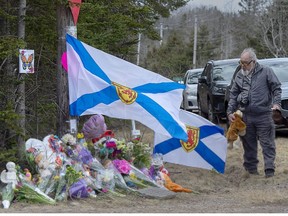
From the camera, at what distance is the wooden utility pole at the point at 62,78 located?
29.8 ft

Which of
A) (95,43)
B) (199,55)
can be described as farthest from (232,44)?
(95,43)

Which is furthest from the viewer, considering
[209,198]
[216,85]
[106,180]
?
[216,85]

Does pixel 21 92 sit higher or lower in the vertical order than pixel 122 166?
higher

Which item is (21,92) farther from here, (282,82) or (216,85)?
(216,85)

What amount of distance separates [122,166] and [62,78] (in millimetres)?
1637

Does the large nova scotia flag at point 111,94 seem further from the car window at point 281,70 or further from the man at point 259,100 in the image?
the car window at point 281,70

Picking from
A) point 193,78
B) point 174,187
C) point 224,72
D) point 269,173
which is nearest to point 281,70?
point 224,72

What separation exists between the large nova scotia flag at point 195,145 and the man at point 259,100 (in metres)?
0.43

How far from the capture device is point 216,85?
16.2m

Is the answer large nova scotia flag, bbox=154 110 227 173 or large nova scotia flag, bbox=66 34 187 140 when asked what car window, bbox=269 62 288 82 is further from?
large nova scotia flag, bbox=66 34 187 140

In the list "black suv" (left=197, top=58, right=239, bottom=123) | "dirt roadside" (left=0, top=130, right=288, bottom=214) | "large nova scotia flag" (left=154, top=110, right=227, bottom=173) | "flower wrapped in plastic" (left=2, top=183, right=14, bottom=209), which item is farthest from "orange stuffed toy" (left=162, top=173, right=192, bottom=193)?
"black suv" (left=197, top=58, right=239, bottom=123)

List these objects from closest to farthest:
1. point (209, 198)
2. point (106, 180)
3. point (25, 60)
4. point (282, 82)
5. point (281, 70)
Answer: point (106, 180) < point (209, 198) < point (25, 60) < point (282, 82) < point (281, 70)

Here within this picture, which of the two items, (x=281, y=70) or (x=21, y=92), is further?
(x=281, y=70)

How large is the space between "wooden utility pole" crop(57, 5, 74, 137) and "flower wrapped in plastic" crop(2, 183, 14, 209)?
1988 millimetres
